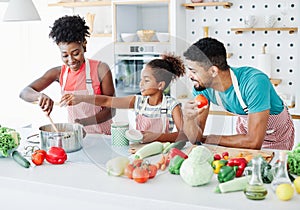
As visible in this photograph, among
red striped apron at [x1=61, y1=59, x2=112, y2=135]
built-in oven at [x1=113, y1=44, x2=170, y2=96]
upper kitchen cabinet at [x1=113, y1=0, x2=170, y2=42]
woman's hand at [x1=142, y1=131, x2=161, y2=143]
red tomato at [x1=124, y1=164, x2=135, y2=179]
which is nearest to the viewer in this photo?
red tomato at [x1=124, y1=164, x2=135, y2=179]

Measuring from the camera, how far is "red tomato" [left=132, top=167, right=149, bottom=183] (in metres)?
1.64

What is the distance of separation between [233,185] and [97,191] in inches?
18.2

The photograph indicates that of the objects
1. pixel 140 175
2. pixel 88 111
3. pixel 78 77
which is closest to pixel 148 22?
pixel 78 77

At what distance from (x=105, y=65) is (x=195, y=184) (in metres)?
1.32

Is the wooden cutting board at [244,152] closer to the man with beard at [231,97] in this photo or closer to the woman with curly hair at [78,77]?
the man with beard at [231,97]

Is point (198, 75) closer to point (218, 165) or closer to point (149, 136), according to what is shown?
point (149, 136)

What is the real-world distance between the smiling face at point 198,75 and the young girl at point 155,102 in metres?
0.04

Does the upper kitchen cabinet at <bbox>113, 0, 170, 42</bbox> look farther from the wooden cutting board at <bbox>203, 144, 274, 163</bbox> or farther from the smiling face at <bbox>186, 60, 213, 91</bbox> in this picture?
the wooden cutting board at <bbox>203, 144, 274, 163</bbox>

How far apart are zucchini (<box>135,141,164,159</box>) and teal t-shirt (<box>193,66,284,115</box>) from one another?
492 millimetres

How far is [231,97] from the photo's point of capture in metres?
2.38

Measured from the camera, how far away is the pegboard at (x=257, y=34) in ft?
13.4

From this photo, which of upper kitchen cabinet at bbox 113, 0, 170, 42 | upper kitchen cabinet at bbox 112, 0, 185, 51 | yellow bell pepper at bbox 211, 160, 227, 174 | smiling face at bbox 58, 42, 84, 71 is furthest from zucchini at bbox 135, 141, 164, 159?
upper kitchen cabinet at bbox 113, 0, 170, 42

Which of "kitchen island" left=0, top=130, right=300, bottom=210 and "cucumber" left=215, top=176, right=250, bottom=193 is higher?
"cucumber" left=215, top=176, right=250, bottom=193

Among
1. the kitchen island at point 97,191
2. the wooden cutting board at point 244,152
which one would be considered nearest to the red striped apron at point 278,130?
the wooden cutting board at point 244,152
